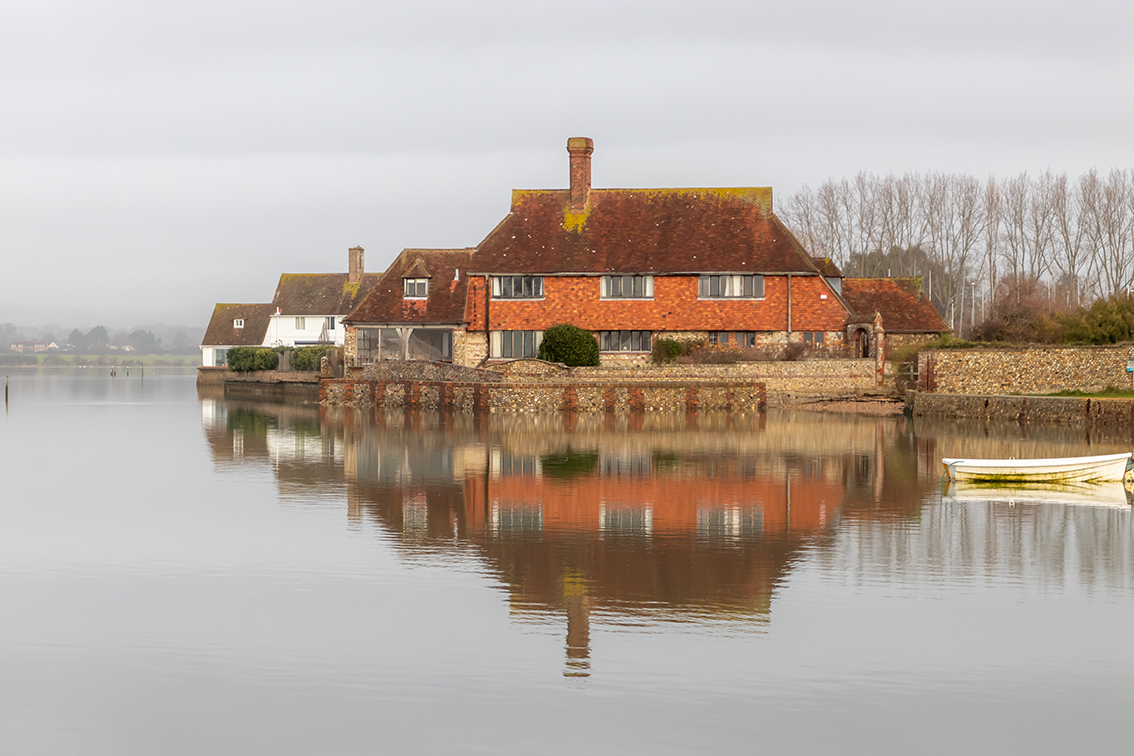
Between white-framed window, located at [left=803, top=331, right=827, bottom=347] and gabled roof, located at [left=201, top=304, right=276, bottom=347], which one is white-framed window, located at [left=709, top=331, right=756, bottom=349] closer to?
white-framed window, located at [left=803, top=331, right=827, bottom=347]

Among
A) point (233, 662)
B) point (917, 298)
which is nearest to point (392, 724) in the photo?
point (233, 662)

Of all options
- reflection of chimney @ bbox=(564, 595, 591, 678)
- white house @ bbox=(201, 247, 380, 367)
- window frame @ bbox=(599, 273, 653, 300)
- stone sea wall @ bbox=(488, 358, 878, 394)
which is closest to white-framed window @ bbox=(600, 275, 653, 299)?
window frame @ bbox=(599, 273, 653, 300)

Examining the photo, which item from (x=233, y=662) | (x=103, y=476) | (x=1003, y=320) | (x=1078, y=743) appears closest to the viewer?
(x=1078, y=743)

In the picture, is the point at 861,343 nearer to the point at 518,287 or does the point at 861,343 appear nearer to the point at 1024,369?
the point at 1024,369

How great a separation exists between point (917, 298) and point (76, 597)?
→ 173 feet

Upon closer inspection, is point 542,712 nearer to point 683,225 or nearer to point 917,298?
point 683,225

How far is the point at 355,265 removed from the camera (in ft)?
287

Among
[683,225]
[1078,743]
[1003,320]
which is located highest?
[683,225]

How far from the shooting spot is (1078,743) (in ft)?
24.7

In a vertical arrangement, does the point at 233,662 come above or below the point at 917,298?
below

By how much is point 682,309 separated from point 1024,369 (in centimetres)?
1423

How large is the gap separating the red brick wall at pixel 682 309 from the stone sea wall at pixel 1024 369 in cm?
693

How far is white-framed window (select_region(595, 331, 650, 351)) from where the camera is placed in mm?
50719

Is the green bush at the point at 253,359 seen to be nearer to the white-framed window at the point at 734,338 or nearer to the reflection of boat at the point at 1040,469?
the white-framed window at the point at 734,338
